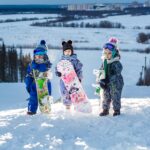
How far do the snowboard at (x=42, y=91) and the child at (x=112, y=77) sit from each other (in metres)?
1.48

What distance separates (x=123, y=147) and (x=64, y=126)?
166 centimetres

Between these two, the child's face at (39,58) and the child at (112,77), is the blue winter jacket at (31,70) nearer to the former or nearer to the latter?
the child's face at (39,58)

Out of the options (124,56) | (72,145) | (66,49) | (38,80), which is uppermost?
(66,49)

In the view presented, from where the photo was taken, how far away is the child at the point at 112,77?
9.73 meters

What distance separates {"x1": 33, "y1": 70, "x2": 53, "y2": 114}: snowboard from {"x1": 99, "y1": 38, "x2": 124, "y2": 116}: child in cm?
148

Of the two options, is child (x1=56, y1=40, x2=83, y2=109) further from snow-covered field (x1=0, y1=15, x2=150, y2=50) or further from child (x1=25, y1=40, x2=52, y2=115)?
snow-covered field (x1=0, y1=15, x2=150, y2=50)

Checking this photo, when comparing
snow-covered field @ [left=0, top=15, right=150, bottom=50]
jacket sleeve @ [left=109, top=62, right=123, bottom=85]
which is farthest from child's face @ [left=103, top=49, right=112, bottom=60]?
snow-covered field @ [left=0, top=15, right=150, bottom=50]

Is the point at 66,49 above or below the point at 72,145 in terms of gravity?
above

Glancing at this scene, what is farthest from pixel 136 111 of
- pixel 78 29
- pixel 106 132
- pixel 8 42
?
pixel 78 29

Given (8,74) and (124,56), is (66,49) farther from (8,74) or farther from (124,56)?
(124,56)

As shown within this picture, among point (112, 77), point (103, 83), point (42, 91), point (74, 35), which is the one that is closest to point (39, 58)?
point (42, 91)


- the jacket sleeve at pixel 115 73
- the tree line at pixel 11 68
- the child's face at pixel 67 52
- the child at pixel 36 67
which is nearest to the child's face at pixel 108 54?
the jacket sleeve at pixel 115 73

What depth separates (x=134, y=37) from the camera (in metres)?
146

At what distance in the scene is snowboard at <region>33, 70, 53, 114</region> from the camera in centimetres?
1055
